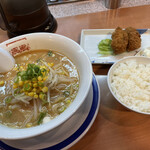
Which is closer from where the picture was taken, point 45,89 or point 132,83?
point 45,89

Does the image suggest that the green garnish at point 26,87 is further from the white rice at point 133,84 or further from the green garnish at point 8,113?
the white rice at point 133,84

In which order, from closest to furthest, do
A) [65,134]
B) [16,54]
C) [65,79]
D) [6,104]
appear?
[65,134]
[6,104]
[65,79]
[16,54]

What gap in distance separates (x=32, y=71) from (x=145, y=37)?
5.07ft

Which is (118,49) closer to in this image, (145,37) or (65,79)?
(145,37)

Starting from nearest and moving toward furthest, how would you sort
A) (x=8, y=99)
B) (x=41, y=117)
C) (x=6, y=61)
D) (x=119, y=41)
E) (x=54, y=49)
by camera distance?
(x=41, y=117)
(x=8, y=99)
(x=6, y=61)
(x=54, y=49)
(x=119, y=41)

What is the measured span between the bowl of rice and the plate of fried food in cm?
24

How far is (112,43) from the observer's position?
1683mm

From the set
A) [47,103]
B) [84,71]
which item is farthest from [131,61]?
[47,103]

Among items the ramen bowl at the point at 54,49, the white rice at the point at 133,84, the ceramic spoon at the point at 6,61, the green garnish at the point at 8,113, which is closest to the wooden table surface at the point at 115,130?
the white rice at the point at 133,84

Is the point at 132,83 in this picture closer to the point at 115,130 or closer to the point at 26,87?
the point at 115,130

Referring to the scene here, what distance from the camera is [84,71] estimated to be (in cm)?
99

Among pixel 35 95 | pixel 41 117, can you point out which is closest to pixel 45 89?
pixel 35 95

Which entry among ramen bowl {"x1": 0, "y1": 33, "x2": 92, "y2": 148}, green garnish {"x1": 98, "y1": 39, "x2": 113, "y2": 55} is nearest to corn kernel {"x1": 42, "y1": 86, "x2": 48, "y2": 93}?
ramen bowl {"x1": 0, "y1": 33, "x2": 92, "y2": 148}

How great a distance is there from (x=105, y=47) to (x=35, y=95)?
112 centimetres
